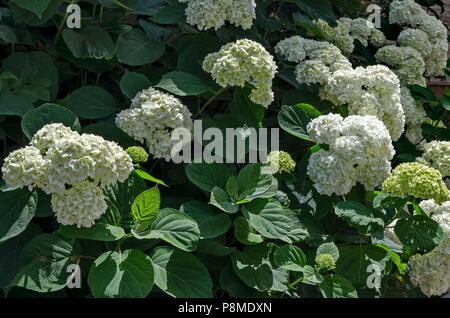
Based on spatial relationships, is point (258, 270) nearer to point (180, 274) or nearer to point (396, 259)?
point (180, 274)

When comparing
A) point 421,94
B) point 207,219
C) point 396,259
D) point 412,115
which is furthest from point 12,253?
point 421,94

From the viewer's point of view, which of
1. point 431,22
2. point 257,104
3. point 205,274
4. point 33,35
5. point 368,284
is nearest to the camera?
point 205,274

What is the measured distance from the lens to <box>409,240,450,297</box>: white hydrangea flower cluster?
2.01 m

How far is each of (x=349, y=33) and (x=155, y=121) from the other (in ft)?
4.88

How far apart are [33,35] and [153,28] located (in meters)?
0.47

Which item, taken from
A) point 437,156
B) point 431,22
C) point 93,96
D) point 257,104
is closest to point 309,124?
point 257,104

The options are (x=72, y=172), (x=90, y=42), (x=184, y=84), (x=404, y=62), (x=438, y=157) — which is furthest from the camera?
(x=404, y=62)

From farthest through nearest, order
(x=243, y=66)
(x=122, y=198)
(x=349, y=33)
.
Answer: (x=349, y=33)
(x=243, y=66)
(x=122, y=198)

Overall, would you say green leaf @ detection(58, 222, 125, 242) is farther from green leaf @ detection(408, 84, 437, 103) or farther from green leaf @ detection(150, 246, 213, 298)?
green leaf @ detection(408, 84, 437, 103)

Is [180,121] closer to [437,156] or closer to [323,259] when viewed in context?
[323,259]

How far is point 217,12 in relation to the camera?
217cm

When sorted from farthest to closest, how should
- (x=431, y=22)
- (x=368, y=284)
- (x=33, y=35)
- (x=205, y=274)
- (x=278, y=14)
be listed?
(x=431, y=22) < (x=278, y=14) < (x=33, y=35) < (x=368, y=284) < (x=205, y=274)

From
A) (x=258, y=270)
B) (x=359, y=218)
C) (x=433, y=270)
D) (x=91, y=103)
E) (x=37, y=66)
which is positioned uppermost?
(x=37, y=66)

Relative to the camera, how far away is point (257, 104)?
2.12m
